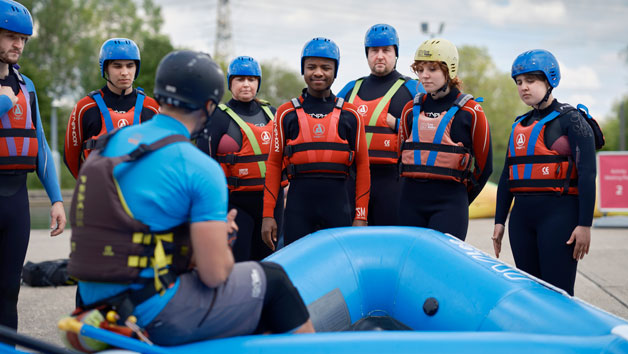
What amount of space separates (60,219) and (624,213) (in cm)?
1058

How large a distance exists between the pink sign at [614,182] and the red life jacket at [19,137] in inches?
400

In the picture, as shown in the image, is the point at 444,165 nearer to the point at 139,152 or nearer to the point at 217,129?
the point at 217,129

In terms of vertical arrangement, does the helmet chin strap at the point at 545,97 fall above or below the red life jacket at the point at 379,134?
above

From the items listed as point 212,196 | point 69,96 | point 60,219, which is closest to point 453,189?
point 212,196

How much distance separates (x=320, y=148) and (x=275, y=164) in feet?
1.29

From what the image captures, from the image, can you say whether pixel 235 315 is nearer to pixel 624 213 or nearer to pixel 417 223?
pixel 417 223

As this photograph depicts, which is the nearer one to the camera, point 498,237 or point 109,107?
point 498,237

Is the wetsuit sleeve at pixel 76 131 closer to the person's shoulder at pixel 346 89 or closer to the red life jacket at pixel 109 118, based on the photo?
the red life jacket at pixel 109 118

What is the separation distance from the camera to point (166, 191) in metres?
2.03

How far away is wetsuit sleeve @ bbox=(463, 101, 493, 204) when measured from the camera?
3959 mm

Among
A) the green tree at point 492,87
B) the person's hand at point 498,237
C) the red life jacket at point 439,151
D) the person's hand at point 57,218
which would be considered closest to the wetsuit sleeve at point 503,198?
the person's hand at point 498,237

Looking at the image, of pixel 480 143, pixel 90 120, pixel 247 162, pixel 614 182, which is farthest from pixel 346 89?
pixel 614 182

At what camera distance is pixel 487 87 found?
188 ft

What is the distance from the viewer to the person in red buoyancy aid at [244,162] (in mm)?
4676
